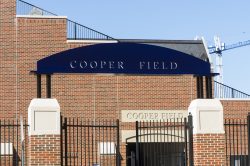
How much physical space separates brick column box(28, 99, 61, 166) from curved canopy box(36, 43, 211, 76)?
1.28 meters

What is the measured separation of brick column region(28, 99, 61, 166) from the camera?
55.9 feet

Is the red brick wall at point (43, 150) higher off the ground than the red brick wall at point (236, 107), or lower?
lower

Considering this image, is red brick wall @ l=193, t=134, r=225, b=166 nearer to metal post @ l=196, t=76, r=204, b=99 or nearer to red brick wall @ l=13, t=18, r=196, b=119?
metal post @ l=196, t=76, r=204, b=99

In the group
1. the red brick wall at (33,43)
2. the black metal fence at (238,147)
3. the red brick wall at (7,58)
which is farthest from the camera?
the red brick wall at (33,43)

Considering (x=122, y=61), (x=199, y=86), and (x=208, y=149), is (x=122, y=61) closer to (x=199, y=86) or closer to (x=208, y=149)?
(x=199, y=86)

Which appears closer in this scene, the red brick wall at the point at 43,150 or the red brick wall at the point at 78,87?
the red brick wall at the point at 43,150

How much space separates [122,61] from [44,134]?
3289 millimetres

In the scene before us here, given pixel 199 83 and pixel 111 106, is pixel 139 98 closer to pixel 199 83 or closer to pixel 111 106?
pixel 111 106

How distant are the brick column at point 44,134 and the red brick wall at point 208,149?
12.8 ft

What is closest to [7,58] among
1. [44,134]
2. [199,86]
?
[199,86]

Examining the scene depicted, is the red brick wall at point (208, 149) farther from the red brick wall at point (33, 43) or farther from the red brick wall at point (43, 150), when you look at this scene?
the red brick wall at point (33, 43)

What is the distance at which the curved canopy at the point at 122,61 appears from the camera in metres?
18.2

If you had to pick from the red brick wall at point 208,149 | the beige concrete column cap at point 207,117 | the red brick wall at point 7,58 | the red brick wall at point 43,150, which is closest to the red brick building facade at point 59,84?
the red brick wall at point 7,58

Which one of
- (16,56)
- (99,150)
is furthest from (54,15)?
(99,150)
